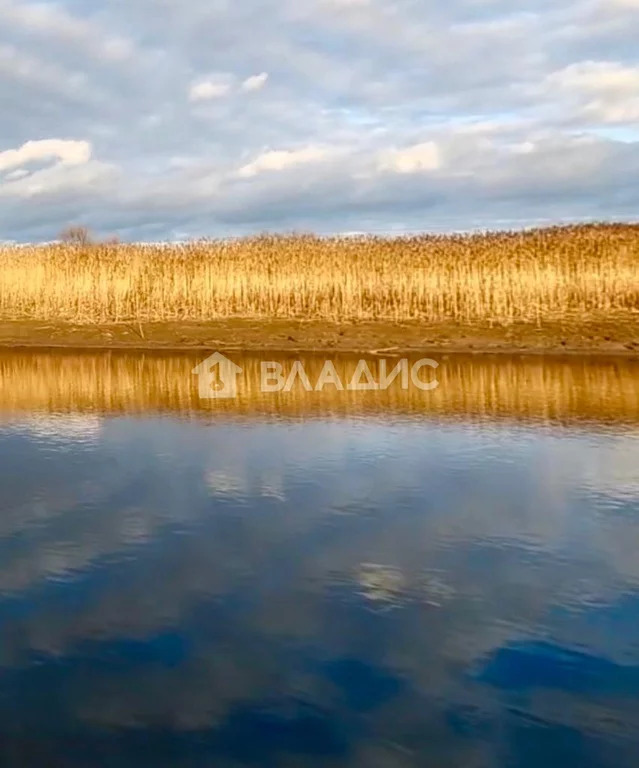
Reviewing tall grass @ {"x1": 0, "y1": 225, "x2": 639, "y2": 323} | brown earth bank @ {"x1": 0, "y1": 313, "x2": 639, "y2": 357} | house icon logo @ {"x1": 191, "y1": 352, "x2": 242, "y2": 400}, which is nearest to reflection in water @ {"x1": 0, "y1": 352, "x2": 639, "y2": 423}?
house icon logo @ {"x1": 191, "y1": 352, "x2": 242, "y2": 400}

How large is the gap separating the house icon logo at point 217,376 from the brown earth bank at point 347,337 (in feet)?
4.80

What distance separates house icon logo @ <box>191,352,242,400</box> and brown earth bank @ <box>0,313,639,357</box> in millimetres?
1463

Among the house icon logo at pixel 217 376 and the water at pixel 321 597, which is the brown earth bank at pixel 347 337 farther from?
the water at pixel 321 597

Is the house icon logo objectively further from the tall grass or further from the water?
the tall grass

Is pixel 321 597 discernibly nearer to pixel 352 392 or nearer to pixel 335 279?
pixel 352 392

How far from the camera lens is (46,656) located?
4523mm

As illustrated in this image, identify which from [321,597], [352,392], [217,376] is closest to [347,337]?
[217,376]

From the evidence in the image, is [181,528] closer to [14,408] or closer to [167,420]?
[167,420]

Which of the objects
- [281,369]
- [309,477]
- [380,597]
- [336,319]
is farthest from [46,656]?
[336,319]

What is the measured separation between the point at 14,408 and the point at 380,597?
27.3 ft

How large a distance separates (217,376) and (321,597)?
10758mm

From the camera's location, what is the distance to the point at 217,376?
1588 cm

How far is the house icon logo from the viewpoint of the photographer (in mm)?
13906

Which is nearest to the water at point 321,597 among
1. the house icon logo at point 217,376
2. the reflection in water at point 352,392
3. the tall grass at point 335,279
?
the reflection in water at point 352,392
